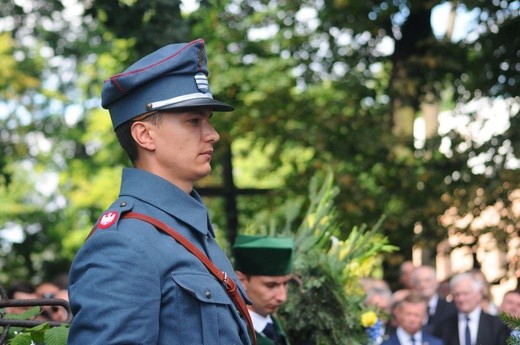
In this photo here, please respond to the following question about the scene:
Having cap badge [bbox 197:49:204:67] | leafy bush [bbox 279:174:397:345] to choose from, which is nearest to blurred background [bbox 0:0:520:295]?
leafy bush [bbox 279:174:397:345]

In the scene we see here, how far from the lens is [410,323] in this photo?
10.2 metres

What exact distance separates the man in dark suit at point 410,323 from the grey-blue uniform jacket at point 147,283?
6789 mm

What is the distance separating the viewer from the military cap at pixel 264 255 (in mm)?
6660

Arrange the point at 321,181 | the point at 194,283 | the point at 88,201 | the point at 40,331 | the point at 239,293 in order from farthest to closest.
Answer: the point at 88,201 < the point at 321,181 < the point at 40,331 < the point at 239,293 < the point at 194,283

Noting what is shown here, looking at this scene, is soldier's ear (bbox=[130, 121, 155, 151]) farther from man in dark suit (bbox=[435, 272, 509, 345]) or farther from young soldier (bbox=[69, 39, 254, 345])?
man in dark suit (bbox=[435, 272, 509, 345])

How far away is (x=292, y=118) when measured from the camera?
17.5m

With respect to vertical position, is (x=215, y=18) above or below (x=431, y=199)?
above

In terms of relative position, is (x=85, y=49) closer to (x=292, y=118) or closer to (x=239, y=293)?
(x=292, y=118)

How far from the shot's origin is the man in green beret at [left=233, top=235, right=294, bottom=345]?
653 cm

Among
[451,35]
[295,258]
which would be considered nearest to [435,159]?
[451,35]

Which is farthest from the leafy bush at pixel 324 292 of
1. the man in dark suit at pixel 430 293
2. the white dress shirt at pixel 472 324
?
the man in dark suit at pixel 430 293

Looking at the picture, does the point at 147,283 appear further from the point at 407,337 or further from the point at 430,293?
the point at 430,293

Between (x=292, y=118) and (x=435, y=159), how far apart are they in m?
2.55

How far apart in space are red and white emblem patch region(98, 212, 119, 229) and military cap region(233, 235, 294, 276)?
3217 mm
